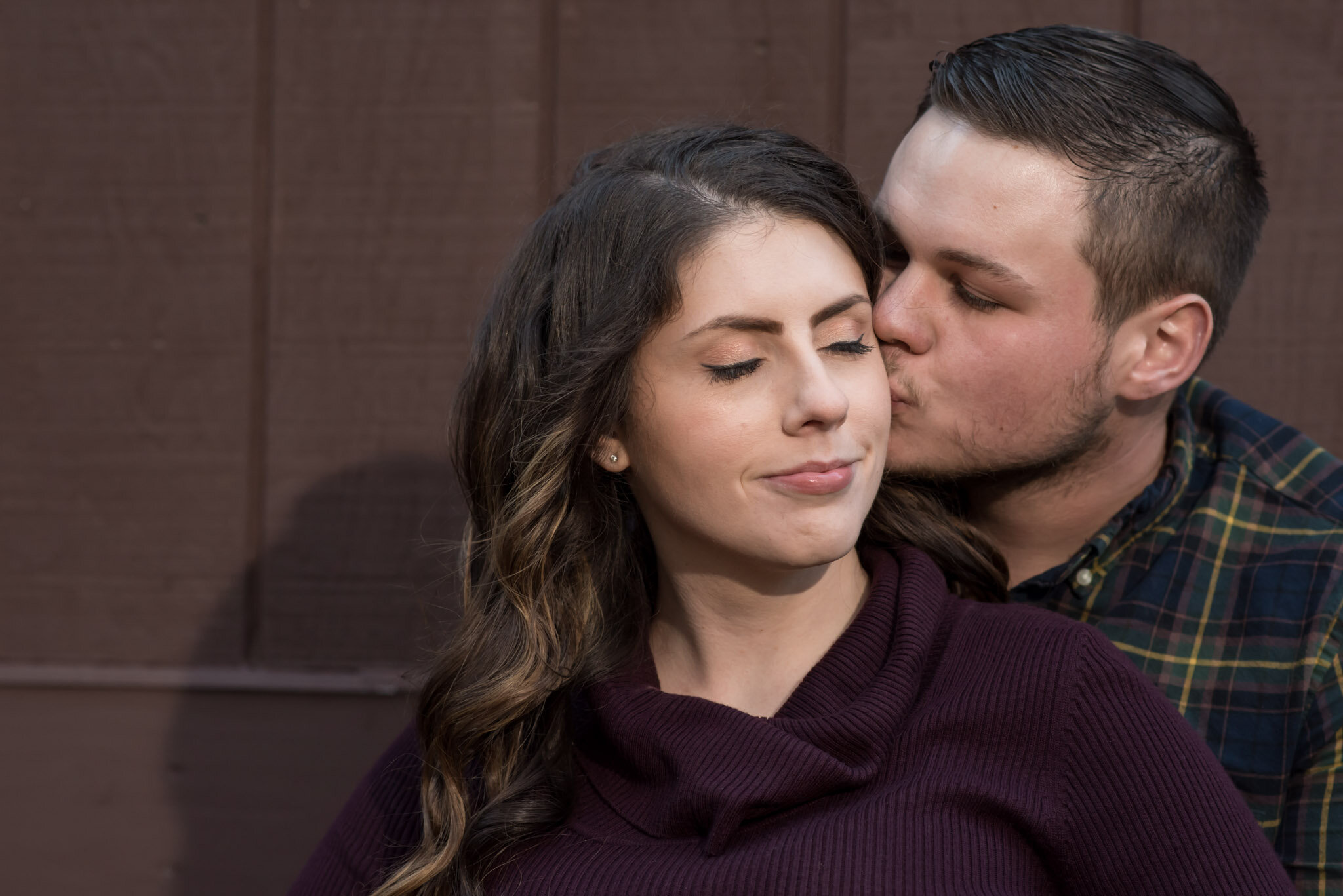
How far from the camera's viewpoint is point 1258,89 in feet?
7.09

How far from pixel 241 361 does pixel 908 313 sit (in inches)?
51.3

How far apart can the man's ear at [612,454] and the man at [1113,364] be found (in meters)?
0.42

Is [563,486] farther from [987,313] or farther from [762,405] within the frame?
[987,313]

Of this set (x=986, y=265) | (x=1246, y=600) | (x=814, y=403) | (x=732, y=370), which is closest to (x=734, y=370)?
(x=732, y=370)

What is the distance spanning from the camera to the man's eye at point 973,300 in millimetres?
1814

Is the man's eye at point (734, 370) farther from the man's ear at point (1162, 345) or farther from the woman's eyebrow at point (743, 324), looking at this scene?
the man's ear at point (1162, 345)

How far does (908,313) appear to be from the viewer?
1.77m

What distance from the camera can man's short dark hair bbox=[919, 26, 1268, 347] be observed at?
1797 mm

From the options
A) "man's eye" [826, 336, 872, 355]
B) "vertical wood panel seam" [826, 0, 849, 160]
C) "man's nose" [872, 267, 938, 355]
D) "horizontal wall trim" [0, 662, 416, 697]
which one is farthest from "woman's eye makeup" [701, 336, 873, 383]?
"horizontal wall trim" [0, 662, 416, 697]

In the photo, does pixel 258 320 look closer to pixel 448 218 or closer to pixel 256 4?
pixel 448 218

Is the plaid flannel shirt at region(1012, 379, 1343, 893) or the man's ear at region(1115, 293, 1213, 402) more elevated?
the man's ear at region(1115, 293, 1213, 402)

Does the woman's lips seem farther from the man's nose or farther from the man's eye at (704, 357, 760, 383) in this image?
the man's nose

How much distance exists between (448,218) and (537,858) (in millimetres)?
1236

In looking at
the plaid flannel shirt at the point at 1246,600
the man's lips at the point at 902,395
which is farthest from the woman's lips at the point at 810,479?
the plaid flannel shirt at the point at 1246,600
